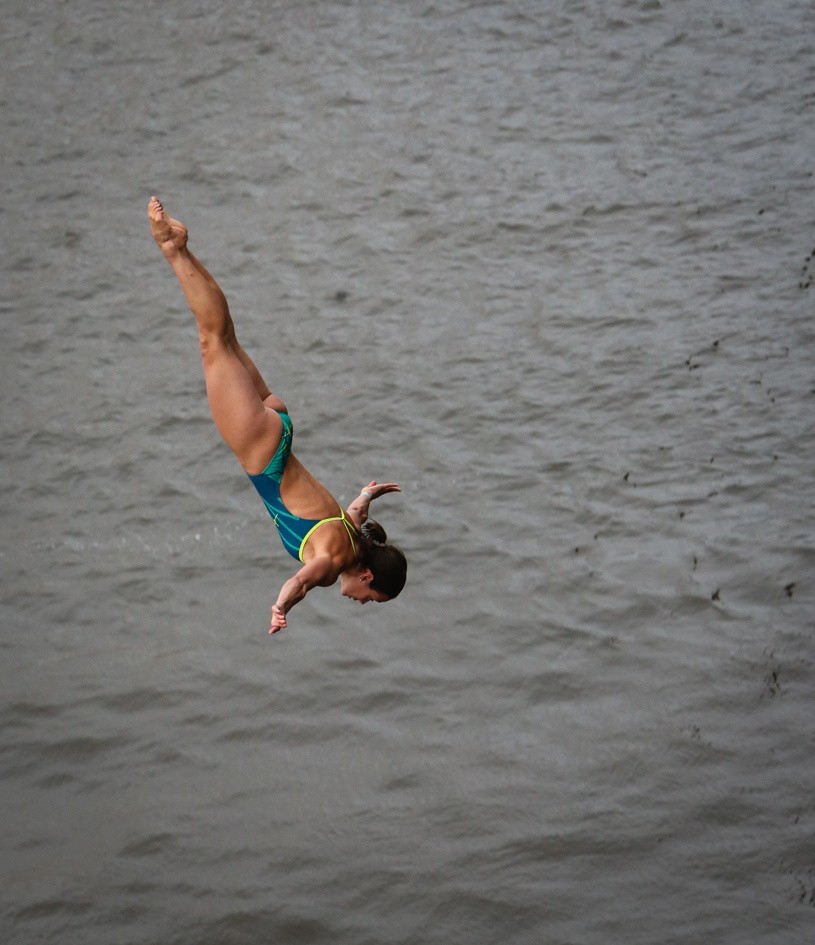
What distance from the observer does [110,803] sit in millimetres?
7734

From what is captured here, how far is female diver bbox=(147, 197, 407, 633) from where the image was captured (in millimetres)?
5387

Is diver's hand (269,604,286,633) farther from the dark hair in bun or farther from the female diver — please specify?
the dark hair in bun

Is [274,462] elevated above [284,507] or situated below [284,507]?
above

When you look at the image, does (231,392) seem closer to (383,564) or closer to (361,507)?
(361,507)

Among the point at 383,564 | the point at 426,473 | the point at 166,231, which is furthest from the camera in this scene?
the point at 426,473

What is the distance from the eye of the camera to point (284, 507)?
5648mm

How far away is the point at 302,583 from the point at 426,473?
14.2ft

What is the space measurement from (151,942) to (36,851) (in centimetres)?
94

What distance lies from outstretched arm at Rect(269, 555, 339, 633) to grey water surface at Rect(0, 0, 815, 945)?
2497 mm

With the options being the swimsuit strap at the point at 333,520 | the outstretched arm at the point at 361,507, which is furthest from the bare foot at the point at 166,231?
the outstretched arm at the point at 361,507

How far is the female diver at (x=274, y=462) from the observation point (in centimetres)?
539

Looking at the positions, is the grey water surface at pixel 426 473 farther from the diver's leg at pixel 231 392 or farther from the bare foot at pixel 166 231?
the bare foot at pixel 166 231

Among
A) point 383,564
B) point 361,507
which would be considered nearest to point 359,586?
point 383,564

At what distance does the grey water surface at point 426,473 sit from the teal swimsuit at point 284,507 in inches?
97.3
